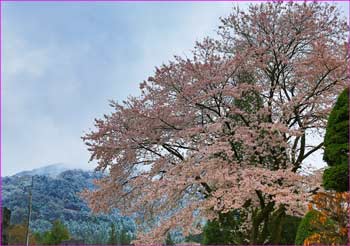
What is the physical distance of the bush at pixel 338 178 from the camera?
13.7ft

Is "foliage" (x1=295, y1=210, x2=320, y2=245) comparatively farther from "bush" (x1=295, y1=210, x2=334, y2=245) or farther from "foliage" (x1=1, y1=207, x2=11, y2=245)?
"foliage" (x1=1, y1=207, x2=11, y2=245)

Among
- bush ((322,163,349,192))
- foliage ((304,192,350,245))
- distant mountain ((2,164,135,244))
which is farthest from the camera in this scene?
distant mountain ((2,164,135,244))

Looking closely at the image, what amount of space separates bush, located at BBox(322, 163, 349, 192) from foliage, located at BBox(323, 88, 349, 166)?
62 mm

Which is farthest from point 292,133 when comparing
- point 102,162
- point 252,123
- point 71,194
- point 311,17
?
point 71,194

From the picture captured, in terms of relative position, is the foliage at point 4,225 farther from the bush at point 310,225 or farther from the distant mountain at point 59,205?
the distant mountain at point 59,205

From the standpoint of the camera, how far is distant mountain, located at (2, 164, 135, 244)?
965 inches

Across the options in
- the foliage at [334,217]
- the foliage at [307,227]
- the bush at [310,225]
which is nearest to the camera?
the foliage at [334,217]

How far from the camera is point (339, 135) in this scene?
435 centimetres

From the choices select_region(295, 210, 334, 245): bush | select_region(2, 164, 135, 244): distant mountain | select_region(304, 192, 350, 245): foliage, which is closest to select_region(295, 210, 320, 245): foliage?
select_region(295, 210, 334, 245): bush

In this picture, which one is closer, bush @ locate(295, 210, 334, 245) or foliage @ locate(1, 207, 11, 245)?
foliage @ locate(1, 207, 11, 245)

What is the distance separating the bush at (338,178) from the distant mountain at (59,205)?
1876 centimetres

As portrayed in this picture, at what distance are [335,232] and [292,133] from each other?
312 centimetres

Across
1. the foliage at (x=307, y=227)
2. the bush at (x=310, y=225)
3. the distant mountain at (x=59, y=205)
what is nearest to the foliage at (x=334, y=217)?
the bush at (x=310, y=225)

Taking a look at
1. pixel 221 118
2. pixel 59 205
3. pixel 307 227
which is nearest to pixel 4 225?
pixel 307 227
